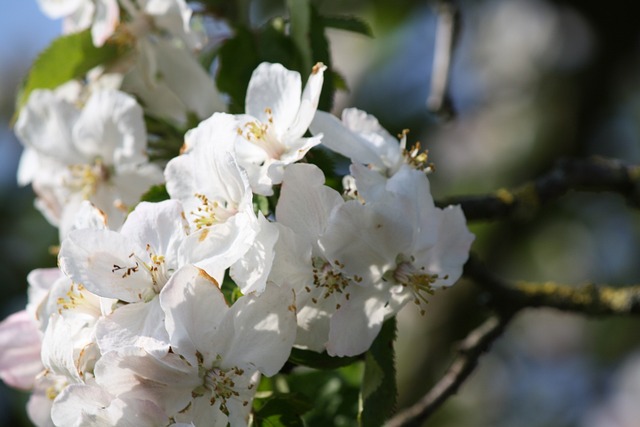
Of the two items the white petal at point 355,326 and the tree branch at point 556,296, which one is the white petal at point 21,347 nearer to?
the white petal at point 355,326

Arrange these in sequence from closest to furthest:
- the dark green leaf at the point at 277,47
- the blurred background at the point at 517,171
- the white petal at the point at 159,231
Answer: the white petal at the point at 159,231 < the dark green leaf at the point at 277,47 < the blurred background at the point at 517,171

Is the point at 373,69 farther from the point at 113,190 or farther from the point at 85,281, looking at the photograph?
the point at 85,281

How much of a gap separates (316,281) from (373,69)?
8.78 ft

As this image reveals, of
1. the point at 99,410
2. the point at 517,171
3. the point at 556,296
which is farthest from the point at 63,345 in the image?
the point at 517,171

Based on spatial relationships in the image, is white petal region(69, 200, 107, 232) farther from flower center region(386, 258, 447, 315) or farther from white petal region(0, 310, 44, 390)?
flower center region(386, 258, 447, 315)

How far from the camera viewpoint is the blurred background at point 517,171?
3.15 m

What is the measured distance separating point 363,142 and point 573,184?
0.70 meters

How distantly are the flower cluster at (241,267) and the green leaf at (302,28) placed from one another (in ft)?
0.46

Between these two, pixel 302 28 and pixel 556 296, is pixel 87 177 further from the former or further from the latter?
pixel 556 296

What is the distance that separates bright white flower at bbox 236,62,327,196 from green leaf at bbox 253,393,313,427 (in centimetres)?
29

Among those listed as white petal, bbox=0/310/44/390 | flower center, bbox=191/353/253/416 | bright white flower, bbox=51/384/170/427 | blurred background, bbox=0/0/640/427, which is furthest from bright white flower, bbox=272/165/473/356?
blurred background, bbox=0/0/640/427

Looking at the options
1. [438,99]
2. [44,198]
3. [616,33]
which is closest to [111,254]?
[44,198]

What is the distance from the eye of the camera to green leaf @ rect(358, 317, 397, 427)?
121cm

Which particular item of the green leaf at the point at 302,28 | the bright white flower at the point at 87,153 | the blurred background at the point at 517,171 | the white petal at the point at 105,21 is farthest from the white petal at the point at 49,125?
the blurred background at the point at 517,171
